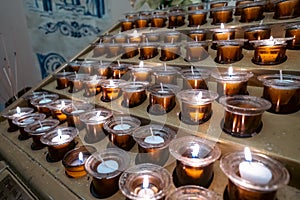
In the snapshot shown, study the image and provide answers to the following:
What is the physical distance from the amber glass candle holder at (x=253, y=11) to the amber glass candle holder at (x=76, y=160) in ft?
2.67

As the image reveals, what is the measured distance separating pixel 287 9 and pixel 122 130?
0.76m

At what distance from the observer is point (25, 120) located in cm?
90

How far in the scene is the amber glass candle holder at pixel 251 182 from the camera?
1.23ft

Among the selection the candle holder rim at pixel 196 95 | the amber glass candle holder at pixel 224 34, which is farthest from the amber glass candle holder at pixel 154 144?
the amber glass candle holder at pixel 224 34

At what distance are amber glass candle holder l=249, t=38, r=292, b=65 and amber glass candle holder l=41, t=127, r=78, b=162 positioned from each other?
2.21 ft

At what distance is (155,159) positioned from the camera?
0.57 metres

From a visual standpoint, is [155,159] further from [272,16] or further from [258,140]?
[272,16]

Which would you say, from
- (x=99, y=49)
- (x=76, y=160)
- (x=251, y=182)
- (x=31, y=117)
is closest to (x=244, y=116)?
(x=251, y=182)

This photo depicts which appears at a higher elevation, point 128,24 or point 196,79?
point 128,24

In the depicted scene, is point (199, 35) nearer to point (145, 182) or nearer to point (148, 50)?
point (148, 50)

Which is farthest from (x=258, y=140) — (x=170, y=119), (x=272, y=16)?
(x=272, y=16)

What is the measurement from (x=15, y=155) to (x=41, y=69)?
7.17ft

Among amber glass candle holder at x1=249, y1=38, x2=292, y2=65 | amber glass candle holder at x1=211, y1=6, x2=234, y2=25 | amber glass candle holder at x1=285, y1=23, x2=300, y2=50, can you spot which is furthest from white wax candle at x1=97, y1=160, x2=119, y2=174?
amber glass candle holder at x1=211, y1=6, x2=234, y2=25

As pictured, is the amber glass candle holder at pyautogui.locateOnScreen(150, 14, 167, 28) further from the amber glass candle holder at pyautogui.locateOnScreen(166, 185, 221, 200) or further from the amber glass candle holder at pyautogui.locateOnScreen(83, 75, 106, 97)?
the amber glass candle holder at pyautogui.locateOnScreen(166, 185, 221, 200)
